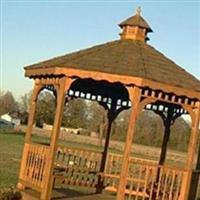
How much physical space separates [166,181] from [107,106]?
3956 mm

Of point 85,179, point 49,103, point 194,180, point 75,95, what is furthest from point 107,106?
point 49,103

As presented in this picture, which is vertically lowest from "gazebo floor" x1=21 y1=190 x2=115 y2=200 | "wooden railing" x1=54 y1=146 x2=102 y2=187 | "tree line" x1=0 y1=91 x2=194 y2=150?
"gazebo floor" x1=21 y1=190 x2=115 y2=200

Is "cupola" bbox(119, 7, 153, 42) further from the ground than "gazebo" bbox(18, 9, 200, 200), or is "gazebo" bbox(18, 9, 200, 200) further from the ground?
"cupola" bbox(119, 7, 153, 42)

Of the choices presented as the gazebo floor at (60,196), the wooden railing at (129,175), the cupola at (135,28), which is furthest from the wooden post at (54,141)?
the cupola at (135,28)

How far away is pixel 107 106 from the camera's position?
16156 millimetres

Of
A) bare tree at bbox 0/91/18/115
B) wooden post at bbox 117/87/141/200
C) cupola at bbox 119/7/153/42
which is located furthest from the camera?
bare tree at bbox 0/91/18/115

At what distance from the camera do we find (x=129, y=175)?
1574 cm

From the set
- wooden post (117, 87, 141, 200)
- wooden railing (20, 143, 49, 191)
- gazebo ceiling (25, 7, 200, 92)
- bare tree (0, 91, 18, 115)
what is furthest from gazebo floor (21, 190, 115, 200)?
bare tree (0, 91, 18, 115)

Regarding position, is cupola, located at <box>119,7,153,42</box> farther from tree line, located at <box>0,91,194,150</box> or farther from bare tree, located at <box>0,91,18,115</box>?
bare tree, located at <box>0,91,18,115</box>

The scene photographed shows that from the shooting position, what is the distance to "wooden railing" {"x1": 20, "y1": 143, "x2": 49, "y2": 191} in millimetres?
12836

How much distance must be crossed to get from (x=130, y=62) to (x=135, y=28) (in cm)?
216

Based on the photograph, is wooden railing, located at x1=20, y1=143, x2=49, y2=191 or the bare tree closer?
wooden railing, located at x1=20, y1=143, x2=49, y2=191

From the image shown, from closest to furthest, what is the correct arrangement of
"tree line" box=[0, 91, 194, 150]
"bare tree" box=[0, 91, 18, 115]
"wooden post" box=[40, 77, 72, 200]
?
"wooden post" box=[40, 77, 72, 200] → "tree line" box=[0, 91, 194, 150] → "bare tree" box=[0, 91, 18, 115]

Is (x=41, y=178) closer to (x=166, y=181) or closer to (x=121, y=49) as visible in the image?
(x=166, y=181)
